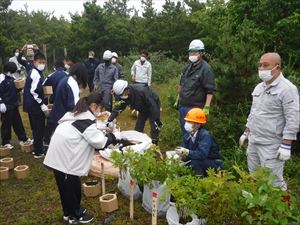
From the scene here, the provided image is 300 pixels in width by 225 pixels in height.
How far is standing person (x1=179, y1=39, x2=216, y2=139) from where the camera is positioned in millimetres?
5086

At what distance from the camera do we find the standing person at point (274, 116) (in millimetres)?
3484

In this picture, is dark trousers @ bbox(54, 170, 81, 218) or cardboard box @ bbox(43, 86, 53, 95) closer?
dark trousers @ bbox(54, 170, 81, 218)

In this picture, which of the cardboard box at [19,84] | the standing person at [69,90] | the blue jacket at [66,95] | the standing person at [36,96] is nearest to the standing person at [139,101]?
the standing person at [69,90]

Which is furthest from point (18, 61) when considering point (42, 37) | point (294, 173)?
point (42, 37)

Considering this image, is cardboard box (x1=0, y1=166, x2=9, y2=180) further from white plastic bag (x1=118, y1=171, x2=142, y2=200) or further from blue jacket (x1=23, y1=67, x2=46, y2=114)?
white plastic bag (x1=118, y1=171, x2=142, y2=200)

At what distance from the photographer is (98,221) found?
4426 mm

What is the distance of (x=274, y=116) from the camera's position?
363cm

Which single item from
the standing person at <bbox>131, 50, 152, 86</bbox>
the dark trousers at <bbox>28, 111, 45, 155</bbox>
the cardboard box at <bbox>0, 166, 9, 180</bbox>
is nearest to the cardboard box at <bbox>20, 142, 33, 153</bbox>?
the dark trousers at <bbox>28, 111, 45, 155</bbox>

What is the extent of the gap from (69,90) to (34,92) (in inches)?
36.6

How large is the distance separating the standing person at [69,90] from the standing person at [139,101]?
524 mm

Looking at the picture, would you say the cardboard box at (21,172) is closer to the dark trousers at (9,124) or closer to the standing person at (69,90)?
the standing person at (69,90)

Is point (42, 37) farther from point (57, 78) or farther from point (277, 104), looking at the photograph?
point (277, 104)

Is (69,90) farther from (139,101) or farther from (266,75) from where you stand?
(266,75)

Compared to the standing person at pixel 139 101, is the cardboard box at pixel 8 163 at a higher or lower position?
lower
